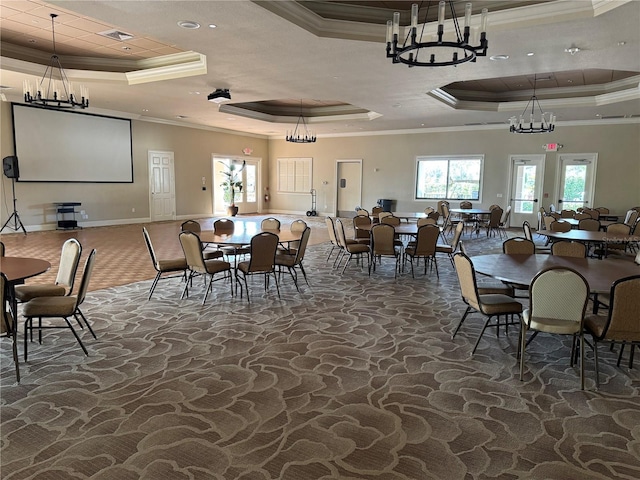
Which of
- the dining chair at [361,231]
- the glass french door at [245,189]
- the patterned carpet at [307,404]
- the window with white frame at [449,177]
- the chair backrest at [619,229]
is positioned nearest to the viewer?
the patterned carpet at [307,404]

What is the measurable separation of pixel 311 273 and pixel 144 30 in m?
4.32

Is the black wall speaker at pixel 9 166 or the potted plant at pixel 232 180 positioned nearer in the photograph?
the black wall speaker at pixel 9 166

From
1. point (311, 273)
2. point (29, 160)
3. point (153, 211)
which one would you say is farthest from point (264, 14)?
point (153, 211)

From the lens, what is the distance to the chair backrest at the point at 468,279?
3812 mm

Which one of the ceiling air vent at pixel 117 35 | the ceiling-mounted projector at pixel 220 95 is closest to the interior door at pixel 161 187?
the ceiling-mounted projector at pixel 220 95

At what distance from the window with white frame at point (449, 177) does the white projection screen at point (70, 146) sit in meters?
10.3

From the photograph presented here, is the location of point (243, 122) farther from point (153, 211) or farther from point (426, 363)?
point (426, 363)

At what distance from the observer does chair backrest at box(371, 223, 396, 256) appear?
7.01 meters

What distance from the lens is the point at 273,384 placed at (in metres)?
3.43

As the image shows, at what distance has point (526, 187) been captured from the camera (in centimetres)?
1475

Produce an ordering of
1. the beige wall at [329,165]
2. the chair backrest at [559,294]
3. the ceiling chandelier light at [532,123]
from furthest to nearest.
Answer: the beige wall at [329,165] < the ceiling chandelier light at [532,123] < the chair backrest at [559,294]

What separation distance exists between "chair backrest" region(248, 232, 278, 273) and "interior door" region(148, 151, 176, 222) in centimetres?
1084

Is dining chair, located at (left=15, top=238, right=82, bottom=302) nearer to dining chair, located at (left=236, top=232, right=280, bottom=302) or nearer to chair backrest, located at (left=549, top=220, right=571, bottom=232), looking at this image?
dining chair, located at (left=236, top=232, right=280, bottom=302)

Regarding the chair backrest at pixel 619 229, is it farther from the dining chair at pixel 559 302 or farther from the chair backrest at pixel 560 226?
the dining chair at pixel 559 302
